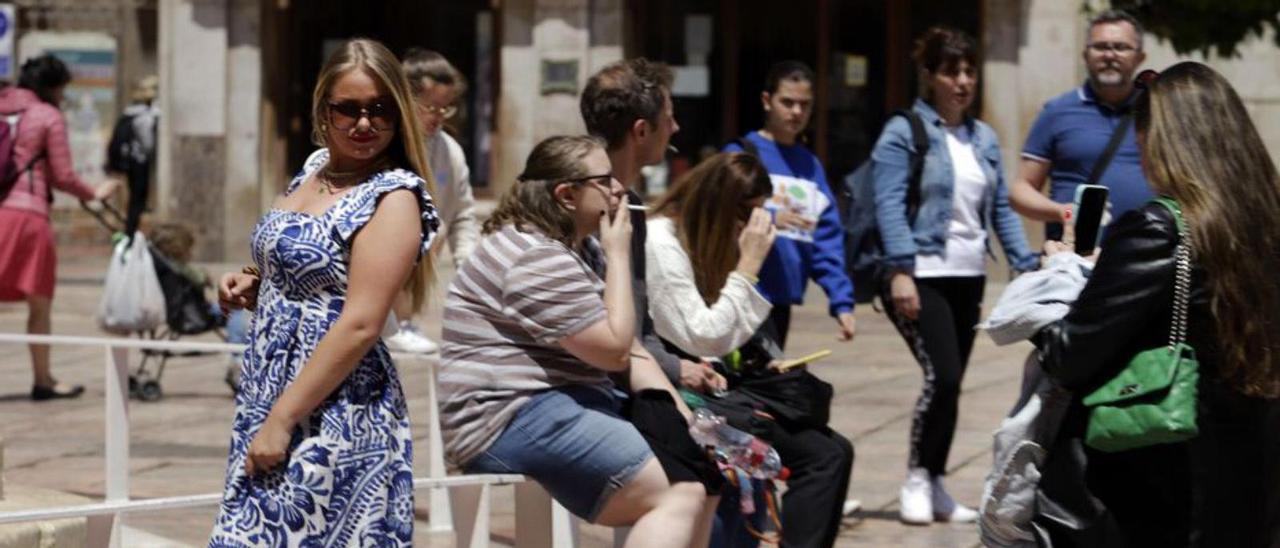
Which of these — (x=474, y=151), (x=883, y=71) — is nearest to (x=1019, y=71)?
Answer: (x=883, y=71)

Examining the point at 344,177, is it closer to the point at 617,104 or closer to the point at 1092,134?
the point at 617,104

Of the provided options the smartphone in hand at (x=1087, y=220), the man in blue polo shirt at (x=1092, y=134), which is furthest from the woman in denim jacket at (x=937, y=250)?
the smartphone in hand at (x=1087, y=220)

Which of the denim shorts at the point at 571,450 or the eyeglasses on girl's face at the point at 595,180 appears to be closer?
the denim shorts at the point at 571,450

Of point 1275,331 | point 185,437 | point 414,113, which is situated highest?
point 414,113

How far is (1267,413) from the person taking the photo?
4.98 m

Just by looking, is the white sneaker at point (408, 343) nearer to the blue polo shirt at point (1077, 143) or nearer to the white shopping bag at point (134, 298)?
the blue polo shirt at point (1077, 143)

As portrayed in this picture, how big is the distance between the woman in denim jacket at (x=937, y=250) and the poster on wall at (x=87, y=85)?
20315 millimetres

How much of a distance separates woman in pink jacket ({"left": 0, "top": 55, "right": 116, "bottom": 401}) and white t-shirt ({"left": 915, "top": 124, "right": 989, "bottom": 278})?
5.51m

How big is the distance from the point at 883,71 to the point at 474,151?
410 cm

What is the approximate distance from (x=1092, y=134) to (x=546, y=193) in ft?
9.26

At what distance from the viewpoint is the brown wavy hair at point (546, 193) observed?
5770 millimetres

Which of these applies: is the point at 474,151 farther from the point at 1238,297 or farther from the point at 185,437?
the point at 1238,297

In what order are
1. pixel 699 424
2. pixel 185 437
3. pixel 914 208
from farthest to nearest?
pixel 185 437 → pixel 914 208 → pixel 699 424

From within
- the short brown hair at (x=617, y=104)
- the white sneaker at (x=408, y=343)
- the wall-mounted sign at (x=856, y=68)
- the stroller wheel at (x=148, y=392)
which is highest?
the short brown hair at (x=617, y=104)
